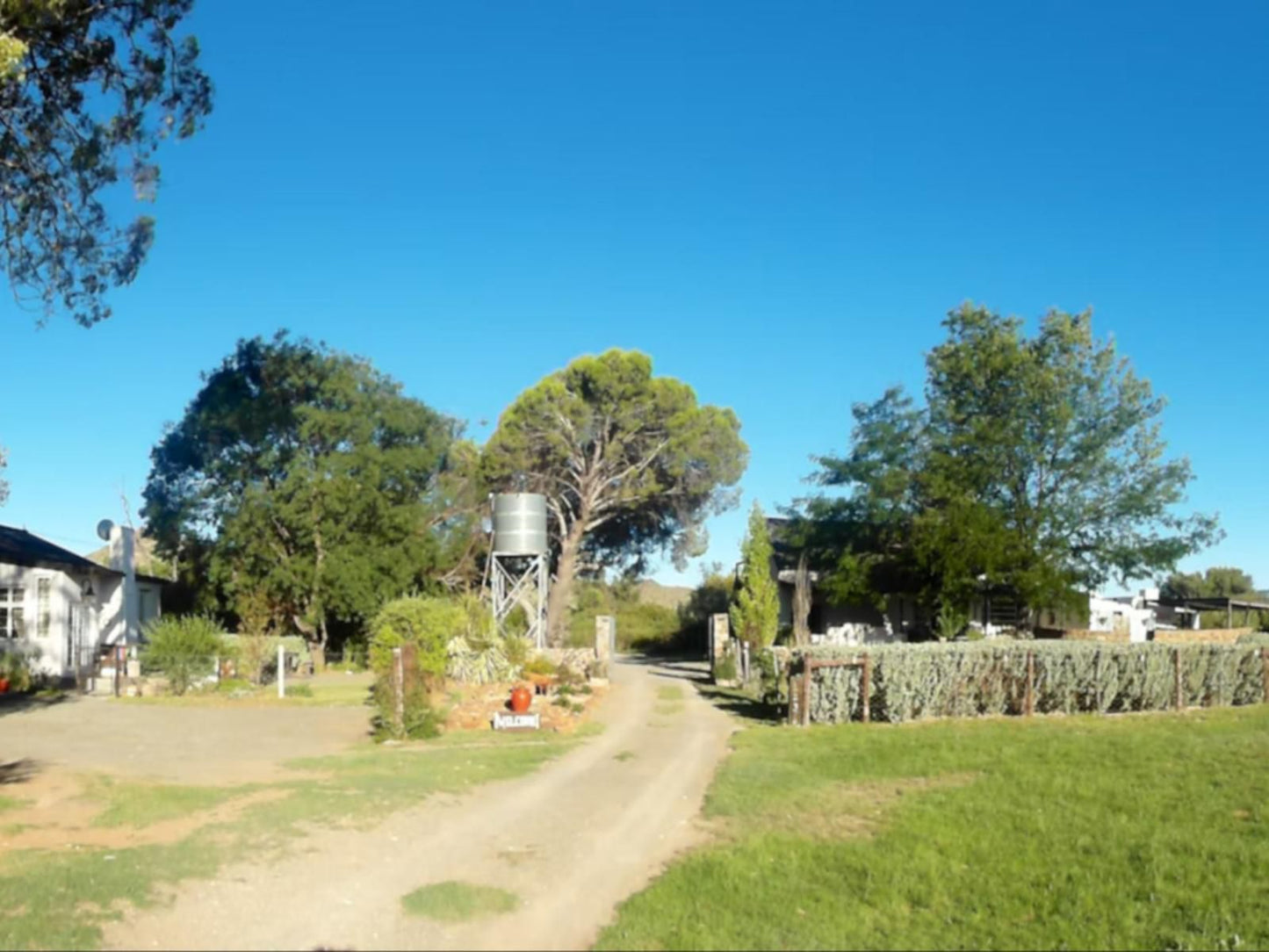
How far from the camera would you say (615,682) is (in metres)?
26.2

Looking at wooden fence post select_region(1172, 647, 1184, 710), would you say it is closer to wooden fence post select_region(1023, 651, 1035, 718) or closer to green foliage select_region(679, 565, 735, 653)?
wooden fence post select_region(1023, 651, 1035, 718)

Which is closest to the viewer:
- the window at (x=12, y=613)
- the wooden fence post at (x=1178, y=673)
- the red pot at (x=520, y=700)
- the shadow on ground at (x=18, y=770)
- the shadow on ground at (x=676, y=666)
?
the shadow on ground at (x=18, y=770)

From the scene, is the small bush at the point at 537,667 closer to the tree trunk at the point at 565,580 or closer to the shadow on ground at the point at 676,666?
the shadow on ground at the point at 676,666

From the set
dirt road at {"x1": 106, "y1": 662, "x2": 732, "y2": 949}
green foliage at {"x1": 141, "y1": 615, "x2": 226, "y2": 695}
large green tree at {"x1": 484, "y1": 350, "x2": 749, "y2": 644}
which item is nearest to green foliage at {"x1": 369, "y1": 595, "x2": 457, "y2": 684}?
green foliage at {"x1": 141, "y1": 615, "x2": 226, "y2": 695}

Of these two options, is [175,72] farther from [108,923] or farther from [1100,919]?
[1100,919]

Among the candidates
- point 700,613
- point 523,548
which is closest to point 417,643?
point 523,548

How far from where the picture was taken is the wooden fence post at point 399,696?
1533cm

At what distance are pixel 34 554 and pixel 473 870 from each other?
888 inches

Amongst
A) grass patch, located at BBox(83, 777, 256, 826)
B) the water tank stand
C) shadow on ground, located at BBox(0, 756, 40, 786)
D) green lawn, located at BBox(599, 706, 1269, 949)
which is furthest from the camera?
the water tank stand

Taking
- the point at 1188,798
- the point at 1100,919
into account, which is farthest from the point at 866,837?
the point at 1188,798

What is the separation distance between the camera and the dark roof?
80.9 feet

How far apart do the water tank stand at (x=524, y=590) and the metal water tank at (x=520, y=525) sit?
0.70 feet

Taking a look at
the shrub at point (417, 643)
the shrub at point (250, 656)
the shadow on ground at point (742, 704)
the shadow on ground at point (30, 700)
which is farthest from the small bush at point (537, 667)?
the shadow on ground at point (30, 700)

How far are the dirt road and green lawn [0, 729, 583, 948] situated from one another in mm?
293
